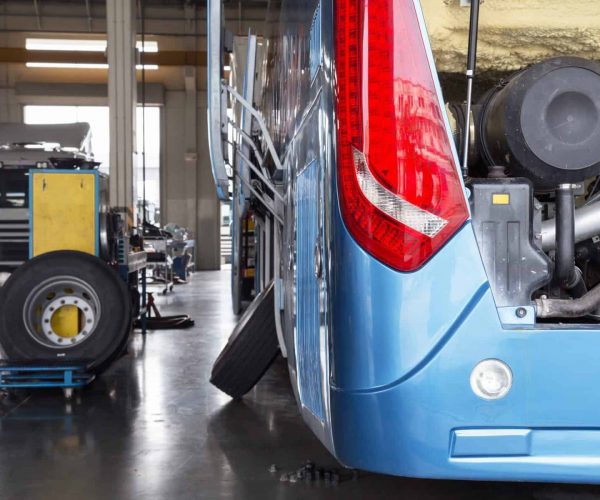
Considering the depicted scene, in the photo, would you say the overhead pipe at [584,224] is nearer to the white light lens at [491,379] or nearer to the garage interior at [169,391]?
the white light lens at [491,379]

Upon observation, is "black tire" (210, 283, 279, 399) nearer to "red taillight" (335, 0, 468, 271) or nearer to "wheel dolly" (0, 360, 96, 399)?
"wheel dolly" (0, 360, 96, 399)

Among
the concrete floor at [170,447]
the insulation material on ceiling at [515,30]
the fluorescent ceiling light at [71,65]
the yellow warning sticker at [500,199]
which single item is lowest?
the concrete floor at [170,447]

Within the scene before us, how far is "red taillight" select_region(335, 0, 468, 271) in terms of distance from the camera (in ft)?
5.38

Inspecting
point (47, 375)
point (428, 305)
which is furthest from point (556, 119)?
point (47, 375)

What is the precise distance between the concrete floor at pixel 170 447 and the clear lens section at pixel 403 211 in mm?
1591

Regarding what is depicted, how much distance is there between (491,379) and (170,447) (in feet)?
7.74

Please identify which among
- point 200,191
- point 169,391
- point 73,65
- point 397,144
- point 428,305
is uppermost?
point 73,65

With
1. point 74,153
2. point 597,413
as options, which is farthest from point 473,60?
point 74,153

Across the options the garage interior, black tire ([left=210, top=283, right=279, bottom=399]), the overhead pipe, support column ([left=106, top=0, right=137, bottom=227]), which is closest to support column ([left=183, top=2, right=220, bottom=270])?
the garage interior

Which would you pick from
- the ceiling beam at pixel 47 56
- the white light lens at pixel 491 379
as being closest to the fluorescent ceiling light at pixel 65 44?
the ceiling beam at pixel 47 56

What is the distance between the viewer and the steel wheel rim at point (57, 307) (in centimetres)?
516

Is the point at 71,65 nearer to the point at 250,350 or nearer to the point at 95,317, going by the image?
the point at 95,317

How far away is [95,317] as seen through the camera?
5230 mm

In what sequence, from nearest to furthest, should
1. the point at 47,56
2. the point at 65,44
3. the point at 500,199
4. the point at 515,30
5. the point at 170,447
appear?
the point at 500,199 → the point at 515,30 → the point at 170,447 → the point at 47,56 → the point at 65,44
